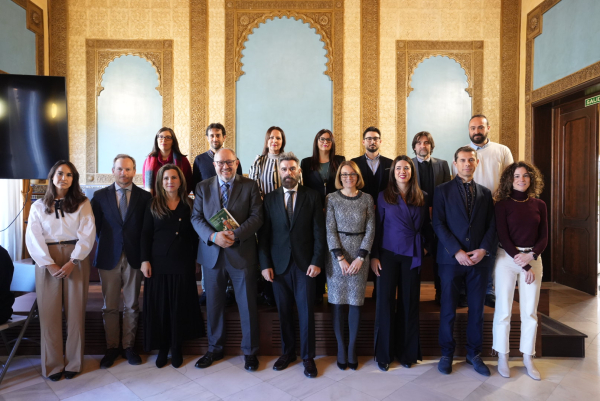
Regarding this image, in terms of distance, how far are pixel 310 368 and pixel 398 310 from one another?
0.87m

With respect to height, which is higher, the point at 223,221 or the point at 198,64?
the point at 198,64

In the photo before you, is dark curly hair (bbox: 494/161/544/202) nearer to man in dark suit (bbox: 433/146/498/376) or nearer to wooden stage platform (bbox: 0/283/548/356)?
man in dark suit (bbox: 433/146/498/376)

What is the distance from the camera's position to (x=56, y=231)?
280cm

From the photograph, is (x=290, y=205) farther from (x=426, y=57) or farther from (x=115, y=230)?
(x=426, y=57)

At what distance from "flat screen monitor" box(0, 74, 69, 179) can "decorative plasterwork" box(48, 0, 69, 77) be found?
2.41 metres

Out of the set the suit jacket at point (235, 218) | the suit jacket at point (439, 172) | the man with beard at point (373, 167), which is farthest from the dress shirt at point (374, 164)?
the suit jacket at point (235, 218)

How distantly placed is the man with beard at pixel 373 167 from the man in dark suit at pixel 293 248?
2.58 feet

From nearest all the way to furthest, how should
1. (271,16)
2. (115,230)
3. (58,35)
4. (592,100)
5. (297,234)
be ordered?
(297,234) < (115,230) < (592,100) < (58,35) < (271,16)

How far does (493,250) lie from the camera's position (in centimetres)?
292

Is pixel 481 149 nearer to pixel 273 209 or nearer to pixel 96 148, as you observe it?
pixel 273 209

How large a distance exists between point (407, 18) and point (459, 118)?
6.34 feet

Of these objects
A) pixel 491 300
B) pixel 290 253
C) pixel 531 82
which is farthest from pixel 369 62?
pixel 290 253

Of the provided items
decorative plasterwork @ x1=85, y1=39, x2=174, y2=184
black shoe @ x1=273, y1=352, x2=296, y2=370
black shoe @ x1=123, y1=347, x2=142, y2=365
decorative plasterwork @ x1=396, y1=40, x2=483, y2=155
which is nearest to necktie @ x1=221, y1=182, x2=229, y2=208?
black shoe @ x1=273, y1=352, x2=296, y2=370

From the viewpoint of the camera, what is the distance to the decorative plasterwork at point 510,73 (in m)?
6.01
